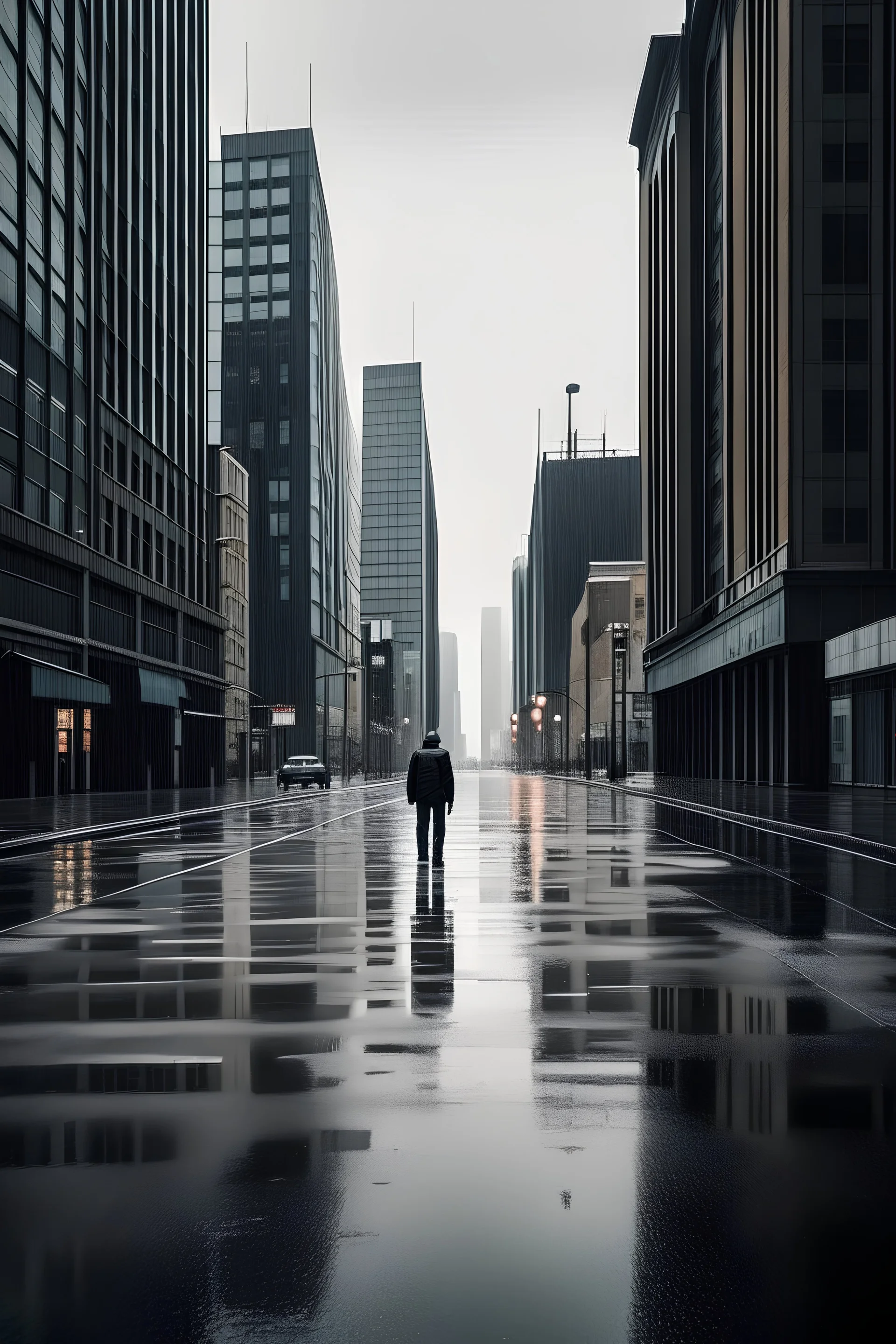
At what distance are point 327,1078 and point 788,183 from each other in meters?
54.9

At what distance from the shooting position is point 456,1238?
14.8ft

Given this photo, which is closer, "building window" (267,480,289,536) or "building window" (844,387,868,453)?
"building window" (844,387,868,453)

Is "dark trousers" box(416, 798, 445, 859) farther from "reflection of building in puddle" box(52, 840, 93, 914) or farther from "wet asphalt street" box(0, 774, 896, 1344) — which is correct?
"wet asphalt street" box(0, 774, 896, 1344)

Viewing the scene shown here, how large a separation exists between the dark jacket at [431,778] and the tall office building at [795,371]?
37283 mm

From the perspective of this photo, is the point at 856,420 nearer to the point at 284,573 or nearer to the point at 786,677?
the point at 786,677

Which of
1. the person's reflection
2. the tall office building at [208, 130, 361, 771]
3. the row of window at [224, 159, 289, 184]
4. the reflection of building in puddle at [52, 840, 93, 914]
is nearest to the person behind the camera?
the person's reflection

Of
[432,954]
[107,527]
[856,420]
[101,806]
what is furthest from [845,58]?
[432,954]

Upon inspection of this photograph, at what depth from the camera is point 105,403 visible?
5428cm

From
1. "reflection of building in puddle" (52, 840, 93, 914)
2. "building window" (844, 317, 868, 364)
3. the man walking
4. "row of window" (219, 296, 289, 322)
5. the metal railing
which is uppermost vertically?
"row of window" (219, 296, 289, 322)

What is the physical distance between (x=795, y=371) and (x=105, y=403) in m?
27.7

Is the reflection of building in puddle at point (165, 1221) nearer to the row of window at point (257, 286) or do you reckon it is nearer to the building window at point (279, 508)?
the building window at point (279, 508)

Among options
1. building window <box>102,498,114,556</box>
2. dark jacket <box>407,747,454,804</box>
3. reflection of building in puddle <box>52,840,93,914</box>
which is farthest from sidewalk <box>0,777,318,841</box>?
building window <box>102,498,114,556</box>

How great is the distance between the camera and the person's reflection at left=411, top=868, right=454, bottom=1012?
914 cm

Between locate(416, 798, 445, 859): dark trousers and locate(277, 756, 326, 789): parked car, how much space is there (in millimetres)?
47997
